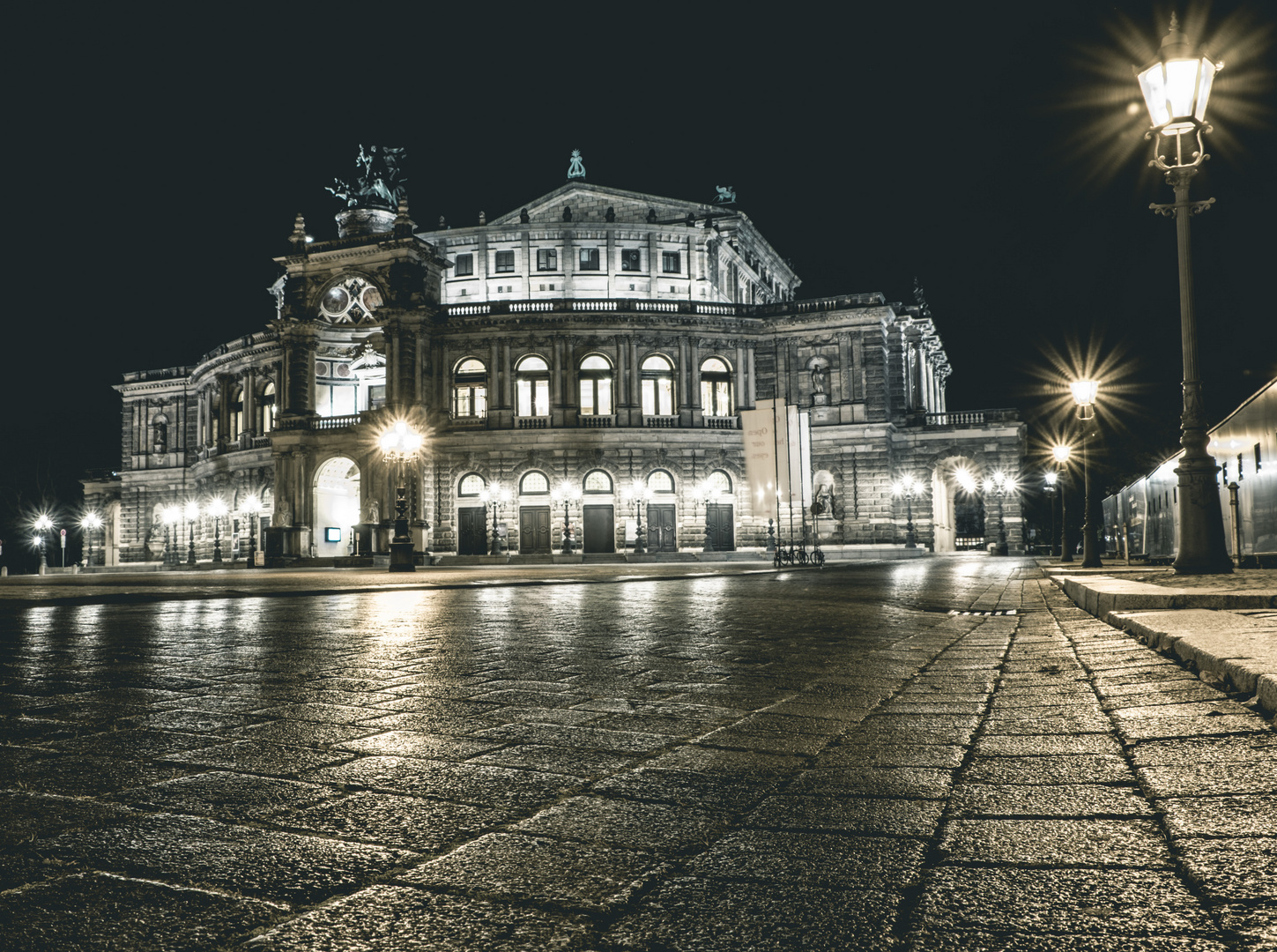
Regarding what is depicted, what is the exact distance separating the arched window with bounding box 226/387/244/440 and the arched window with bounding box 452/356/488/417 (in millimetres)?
14449

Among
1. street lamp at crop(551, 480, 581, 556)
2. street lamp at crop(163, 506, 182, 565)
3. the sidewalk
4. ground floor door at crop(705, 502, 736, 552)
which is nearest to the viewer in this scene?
the sidewalk

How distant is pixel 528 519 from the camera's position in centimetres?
4562

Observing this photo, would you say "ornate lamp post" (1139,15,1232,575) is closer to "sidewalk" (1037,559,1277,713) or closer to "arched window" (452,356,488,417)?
"sidewalk" (1037,559,1277,713)

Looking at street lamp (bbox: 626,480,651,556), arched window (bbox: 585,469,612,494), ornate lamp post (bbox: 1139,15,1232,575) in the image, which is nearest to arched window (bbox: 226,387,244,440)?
arched window (bbox: 585,469,612,494)

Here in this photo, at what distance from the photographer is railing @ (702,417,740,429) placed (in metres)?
46.2

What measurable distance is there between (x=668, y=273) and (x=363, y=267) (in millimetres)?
16307

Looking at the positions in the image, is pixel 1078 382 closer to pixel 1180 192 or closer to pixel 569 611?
pixel 1180 192

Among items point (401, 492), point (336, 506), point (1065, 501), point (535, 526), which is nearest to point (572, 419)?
point (535, 526)

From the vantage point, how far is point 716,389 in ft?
156

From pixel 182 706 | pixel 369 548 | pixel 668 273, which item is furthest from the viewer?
pixel 668 273

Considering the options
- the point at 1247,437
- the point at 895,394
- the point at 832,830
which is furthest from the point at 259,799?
the point at 895,394

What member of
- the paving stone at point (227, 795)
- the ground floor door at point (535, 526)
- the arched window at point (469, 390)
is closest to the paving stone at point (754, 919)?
the paving stone at point (227, 795)

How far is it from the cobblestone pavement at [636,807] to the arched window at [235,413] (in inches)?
2058

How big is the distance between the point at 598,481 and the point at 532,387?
18.3ft
